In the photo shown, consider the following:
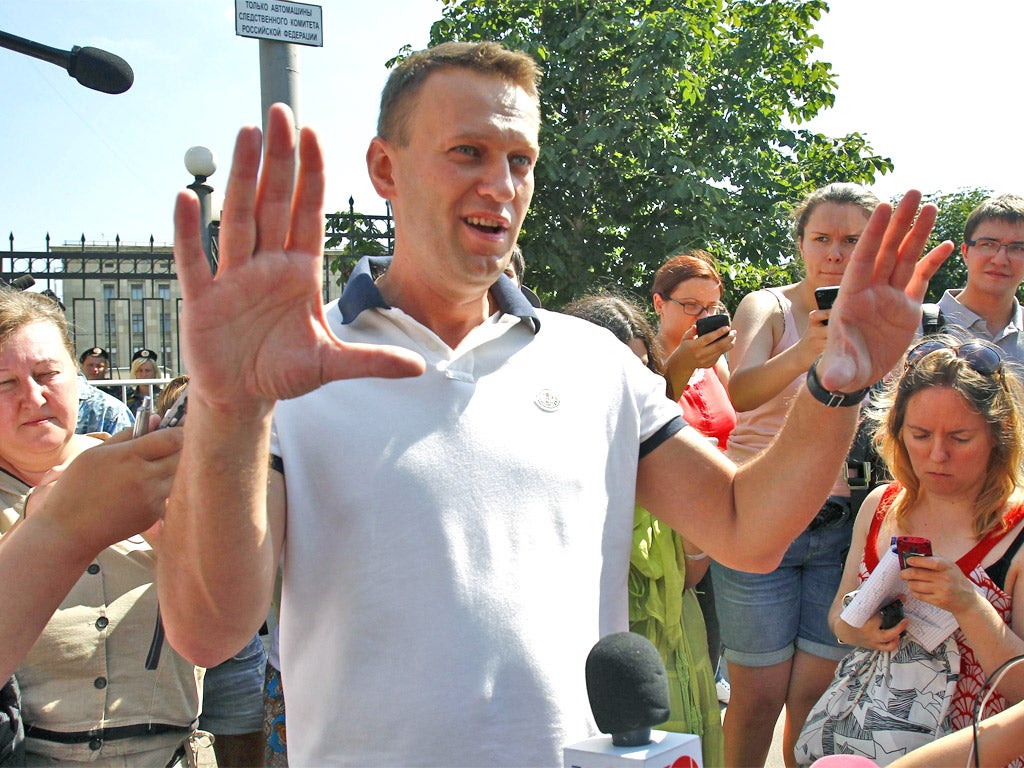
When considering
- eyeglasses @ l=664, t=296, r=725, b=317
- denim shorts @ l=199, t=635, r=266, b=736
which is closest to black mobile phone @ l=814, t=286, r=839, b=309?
eyeglasses @ l=664, t=296, r=725, b=317

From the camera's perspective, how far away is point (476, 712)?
5.66 ft

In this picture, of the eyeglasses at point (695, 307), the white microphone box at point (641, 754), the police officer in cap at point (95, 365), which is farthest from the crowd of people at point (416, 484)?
the police officer in cap at point (95, 365)

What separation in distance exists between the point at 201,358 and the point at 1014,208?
3.90 meters

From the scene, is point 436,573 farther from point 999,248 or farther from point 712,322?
point 999,248

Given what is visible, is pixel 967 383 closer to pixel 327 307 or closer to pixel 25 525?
pixel 327 307

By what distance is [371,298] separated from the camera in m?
2.01

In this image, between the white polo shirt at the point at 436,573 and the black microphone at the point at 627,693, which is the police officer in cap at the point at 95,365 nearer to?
the white polo shirt at the point at 436,573

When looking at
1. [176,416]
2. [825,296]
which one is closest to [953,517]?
[825,296]

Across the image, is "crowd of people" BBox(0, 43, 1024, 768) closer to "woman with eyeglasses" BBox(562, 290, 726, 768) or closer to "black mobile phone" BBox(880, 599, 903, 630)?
"black mobile phone" BBox(880, 599, 903, 630)

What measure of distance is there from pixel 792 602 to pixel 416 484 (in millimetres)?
2395

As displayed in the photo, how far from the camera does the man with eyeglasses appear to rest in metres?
4.18

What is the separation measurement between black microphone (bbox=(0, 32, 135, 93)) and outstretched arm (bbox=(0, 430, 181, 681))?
103 inches

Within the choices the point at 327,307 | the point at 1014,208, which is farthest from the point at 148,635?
the point at 1014,208

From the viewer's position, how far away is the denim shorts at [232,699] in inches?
145
